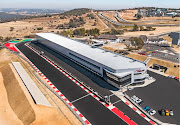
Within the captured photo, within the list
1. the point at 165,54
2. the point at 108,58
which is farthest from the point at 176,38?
the point at 108,58

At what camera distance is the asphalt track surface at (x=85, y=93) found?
4003 cm

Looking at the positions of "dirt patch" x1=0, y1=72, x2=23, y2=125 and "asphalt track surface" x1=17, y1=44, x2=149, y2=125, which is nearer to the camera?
"asphalt track surface" x1=17, y1=44, x2=149, y2=125

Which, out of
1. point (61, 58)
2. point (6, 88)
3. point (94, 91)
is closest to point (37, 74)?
point (6, 88)

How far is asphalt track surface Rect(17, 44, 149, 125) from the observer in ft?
131

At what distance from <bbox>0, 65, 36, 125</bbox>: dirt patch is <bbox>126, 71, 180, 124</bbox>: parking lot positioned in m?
31.0

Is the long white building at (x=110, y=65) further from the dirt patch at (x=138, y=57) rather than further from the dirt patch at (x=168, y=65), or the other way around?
the dirt patch at (x=138, y=57)

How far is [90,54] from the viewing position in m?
67.8

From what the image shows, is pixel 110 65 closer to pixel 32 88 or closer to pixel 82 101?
pixel 82 101

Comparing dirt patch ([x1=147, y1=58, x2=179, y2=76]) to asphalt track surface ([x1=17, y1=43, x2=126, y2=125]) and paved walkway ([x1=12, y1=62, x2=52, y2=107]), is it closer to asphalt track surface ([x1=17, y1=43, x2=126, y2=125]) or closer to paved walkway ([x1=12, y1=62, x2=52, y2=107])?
asphalt track surface ([x1=17, y1=43, x2=126, y2=125])

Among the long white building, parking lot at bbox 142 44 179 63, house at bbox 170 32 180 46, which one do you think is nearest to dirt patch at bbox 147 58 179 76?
parking lot at bbox 142 44 179 63

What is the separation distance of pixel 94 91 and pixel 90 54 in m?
21.3

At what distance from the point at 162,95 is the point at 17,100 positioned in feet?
155

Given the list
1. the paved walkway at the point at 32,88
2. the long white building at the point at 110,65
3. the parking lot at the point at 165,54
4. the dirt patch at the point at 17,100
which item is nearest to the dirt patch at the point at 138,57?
the parking lot at the point at 165,54

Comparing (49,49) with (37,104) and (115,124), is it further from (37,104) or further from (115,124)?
(115,124)
